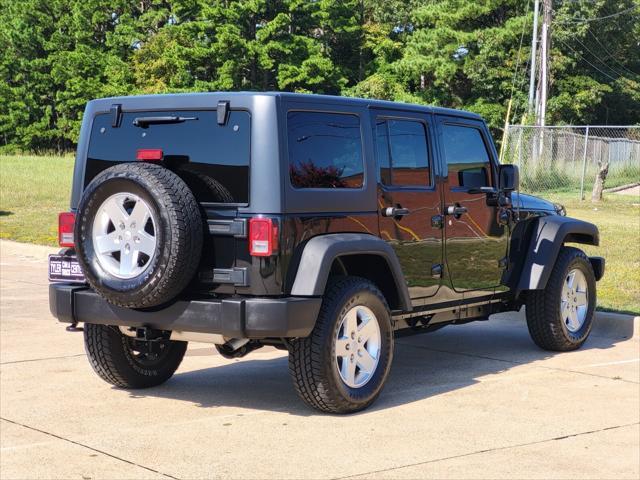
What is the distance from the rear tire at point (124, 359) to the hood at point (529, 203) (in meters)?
2.95

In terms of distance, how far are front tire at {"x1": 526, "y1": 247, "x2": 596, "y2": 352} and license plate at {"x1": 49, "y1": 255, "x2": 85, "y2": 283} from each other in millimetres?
3813

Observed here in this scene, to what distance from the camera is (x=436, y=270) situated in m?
7.70

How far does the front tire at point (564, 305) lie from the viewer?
8844 millimetres

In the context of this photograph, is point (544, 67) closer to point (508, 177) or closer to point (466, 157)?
point (508, 177)

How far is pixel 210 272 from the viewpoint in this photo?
643 cm

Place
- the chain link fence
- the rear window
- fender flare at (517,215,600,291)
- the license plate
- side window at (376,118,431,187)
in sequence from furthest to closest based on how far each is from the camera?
the chain link fence < fender flare at (517,215,600,291) < side window at (376,118,431,187) < the license plate < the rear window

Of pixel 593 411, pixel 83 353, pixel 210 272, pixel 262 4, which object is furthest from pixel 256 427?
pixel 262 4

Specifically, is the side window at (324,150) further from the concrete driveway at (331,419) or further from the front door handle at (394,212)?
the concrete driveway at (331,419)

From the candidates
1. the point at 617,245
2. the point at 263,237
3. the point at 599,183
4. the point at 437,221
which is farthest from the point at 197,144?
the point at 599,183

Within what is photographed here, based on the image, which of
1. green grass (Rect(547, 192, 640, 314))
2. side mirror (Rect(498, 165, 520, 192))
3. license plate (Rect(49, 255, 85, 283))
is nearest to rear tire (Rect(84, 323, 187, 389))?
license plate (Rect(49, 255, 85, 283))

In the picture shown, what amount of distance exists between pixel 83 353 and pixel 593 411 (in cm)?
418

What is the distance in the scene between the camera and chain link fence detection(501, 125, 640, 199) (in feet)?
94.2

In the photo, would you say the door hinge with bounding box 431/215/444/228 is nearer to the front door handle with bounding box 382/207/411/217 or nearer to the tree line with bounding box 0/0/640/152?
the front door handle with bounding box 382/207/411/217

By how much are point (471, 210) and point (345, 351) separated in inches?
77.2
